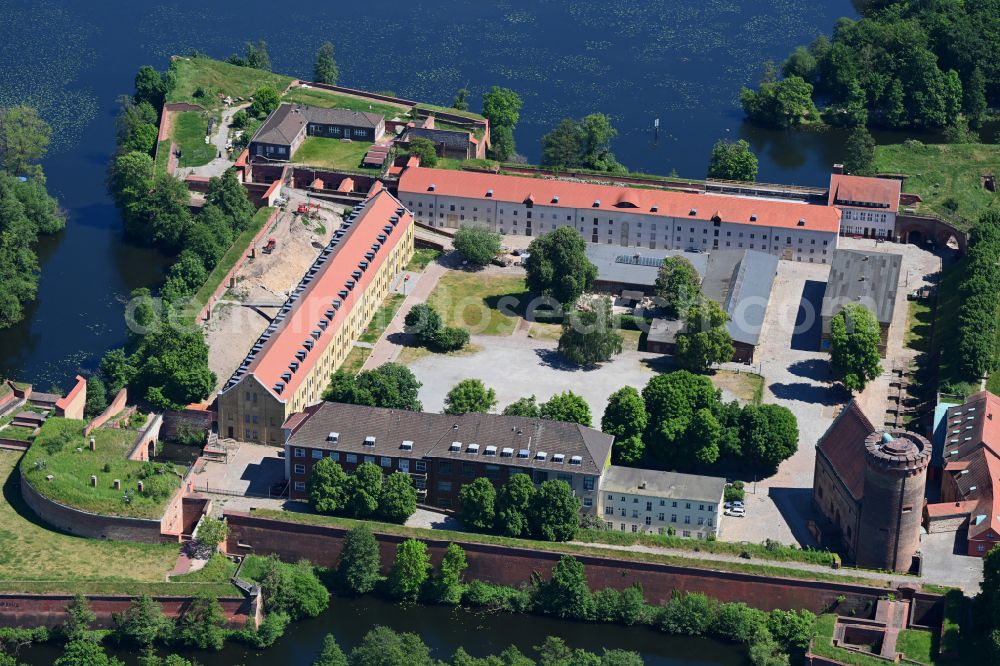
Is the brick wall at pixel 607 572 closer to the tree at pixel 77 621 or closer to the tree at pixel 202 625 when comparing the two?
the tree at pixel 202 625

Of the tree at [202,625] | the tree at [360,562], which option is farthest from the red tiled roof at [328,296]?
the tree at [202,625]

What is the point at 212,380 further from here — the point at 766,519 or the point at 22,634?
the point at 766,519

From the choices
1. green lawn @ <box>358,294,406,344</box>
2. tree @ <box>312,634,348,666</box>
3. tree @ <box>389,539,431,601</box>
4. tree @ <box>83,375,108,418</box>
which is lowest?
tree @ <box>312,634,348,666</box>

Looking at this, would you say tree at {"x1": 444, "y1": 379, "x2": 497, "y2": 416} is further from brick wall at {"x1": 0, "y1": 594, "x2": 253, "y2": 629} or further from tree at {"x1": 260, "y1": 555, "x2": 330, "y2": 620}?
brick wall at {"x1": 0, "y1": 594, "x2": 253, "y2": 629}

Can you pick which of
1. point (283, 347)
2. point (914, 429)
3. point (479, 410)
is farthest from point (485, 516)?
point (914, 429)

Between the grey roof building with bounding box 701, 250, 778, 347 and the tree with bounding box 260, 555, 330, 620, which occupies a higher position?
the grey roof building with bounding box 701, 250, 778, 347

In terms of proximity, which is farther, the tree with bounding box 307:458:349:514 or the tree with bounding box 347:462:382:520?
the tree with bounding box 307:458:349:514

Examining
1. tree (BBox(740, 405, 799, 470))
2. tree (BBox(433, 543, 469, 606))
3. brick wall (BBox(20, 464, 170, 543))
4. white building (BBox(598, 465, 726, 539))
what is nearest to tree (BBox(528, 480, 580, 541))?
white building (BBox(598, 465, 726, 539))
